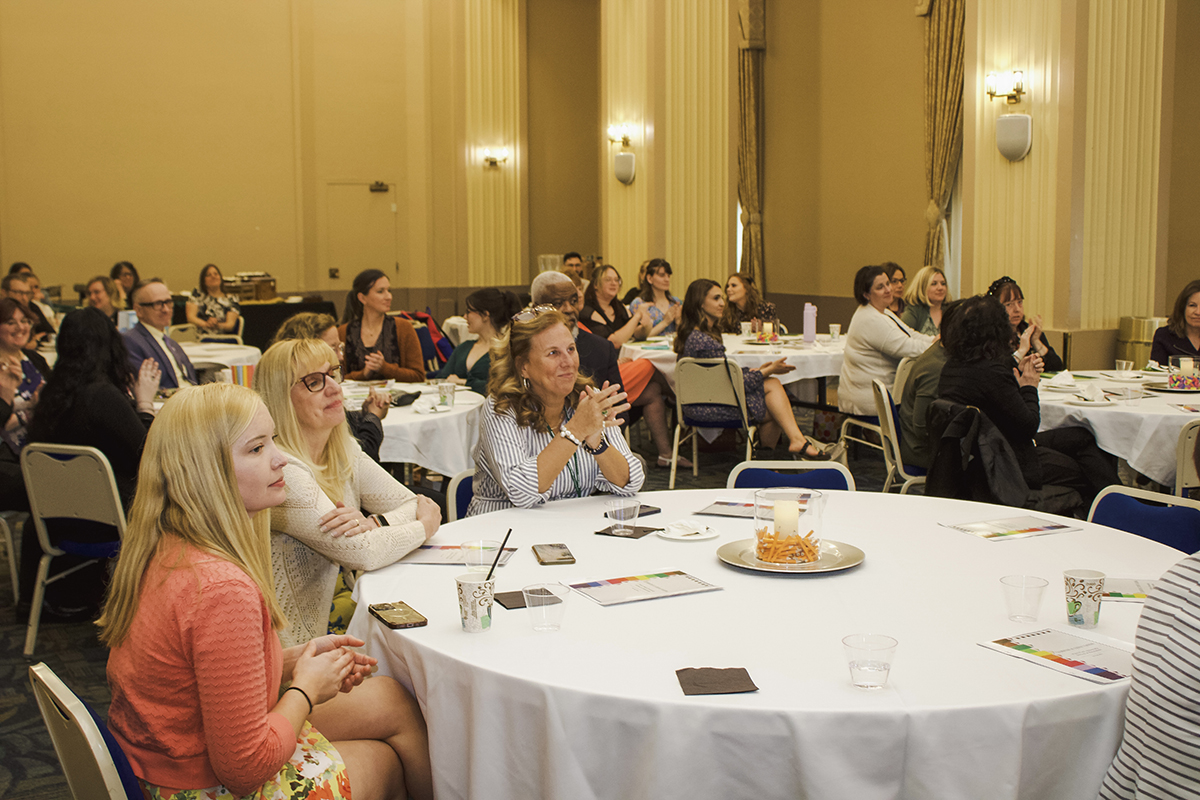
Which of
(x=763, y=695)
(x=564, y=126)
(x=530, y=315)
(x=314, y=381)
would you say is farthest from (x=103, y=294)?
(x=763, y=695)

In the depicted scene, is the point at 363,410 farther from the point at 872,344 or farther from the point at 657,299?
the point at 657,299

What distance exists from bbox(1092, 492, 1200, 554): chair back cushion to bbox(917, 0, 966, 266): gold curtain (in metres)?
7.54

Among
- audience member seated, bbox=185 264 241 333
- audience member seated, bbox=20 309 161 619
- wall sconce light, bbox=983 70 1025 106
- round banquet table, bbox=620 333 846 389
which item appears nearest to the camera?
audience member seated, bbox=20 309 161 619

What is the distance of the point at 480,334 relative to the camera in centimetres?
562

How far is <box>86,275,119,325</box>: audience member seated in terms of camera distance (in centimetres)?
962

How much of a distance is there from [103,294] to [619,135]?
18.8ft

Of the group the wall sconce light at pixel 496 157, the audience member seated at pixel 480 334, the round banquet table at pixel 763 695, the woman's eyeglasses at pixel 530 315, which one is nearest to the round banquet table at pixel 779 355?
the audience member seated at pixel 480 334

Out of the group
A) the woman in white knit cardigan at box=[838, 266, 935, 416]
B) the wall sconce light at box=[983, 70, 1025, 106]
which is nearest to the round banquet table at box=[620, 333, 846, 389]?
the woman in white knit cardigan at box=[838, 266, 935, 416]

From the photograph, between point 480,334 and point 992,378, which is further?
point 480,334

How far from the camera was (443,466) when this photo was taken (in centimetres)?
480

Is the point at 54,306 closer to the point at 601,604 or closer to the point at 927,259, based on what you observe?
the point at 927,259

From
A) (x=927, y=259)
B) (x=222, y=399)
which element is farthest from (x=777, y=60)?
(x=222, y=399)

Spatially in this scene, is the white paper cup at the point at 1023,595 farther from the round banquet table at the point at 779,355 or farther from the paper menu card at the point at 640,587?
the round banquet table at the point at 779,355

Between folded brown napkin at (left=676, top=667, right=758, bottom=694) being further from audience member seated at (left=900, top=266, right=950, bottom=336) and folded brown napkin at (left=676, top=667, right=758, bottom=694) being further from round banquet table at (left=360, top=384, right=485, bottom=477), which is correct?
audience member seated at (left=900, top=266, right=950, bottom=336)
